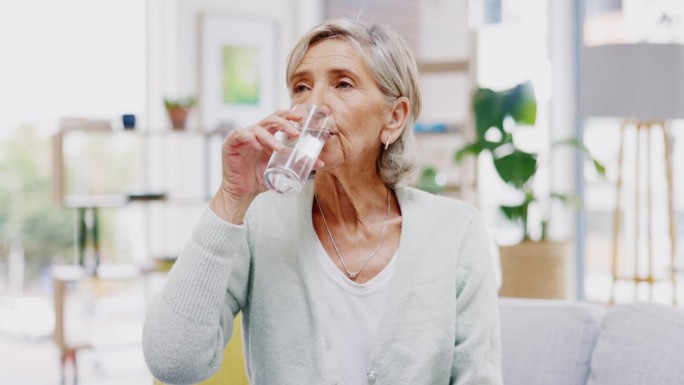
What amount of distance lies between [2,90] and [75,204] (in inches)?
49.5

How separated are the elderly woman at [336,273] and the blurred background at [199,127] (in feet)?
10.6

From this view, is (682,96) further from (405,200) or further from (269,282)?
(269,282)

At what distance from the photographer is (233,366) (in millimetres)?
1668

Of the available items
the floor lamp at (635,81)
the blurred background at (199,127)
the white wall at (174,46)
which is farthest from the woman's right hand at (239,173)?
the white wall at (174,46)

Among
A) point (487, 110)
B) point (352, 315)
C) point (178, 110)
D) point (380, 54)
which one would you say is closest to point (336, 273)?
point (352, 315)

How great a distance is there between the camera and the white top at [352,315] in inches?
57.2

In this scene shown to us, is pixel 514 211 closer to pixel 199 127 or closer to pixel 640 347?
pixel 199 127

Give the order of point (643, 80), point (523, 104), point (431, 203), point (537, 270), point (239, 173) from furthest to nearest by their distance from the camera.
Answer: point (523, 104) < point (537, 270) < point (643, 80) < point (431, 203) < point (239, 173)

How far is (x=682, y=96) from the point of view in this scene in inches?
130

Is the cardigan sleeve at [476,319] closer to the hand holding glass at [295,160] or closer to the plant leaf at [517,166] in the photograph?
the hand holding glass at [295,160]

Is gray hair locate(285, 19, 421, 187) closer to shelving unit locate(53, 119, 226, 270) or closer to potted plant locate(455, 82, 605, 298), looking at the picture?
potted plant locate(455, 82, 605, 298)

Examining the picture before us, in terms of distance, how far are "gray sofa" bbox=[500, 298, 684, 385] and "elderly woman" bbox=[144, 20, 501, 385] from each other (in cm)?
20

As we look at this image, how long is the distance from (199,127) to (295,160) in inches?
167

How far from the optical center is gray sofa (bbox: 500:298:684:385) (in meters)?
1.45
